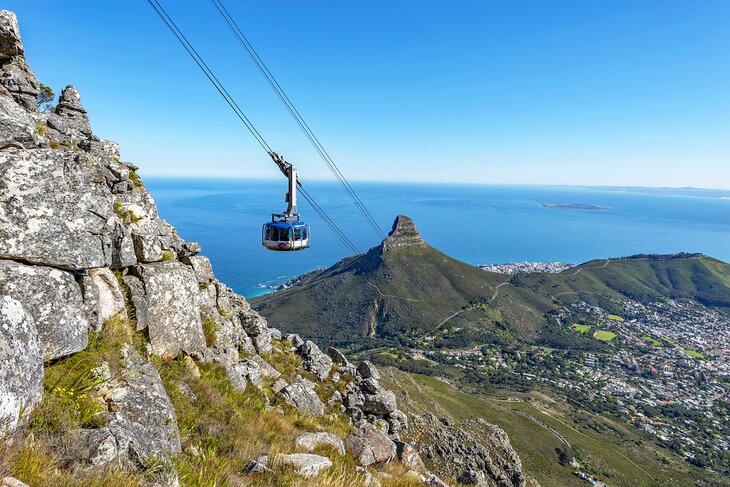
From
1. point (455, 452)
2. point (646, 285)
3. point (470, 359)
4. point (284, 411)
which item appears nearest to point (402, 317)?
point (470, 359)

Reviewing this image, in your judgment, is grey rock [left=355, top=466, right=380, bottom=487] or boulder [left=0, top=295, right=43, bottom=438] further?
grey rock [left=355, top=466, right=380, bottom=487]

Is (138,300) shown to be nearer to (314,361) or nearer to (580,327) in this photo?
(314,361)

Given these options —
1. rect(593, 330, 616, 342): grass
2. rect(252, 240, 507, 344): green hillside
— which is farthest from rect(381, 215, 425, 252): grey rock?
rect(593, 330, 616, 342): grass

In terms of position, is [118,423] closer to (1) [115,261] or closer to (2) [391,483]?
(1) [115,261]

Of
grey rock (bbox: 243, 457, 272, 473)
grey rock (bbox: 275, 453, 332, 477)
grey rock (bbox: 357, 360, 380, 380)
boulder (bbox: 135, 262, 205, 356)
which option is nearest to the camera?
grey rock (bbox: 243, 457, 272, 473)

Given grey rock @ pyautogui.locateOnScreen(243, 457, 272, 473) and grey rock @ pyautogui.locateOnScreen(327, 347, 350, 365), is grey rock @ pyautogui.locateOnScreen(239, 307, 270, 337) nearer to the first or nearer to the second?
grey rock @ pyautogui.locateOnScreen(327, 347, 350, 365)

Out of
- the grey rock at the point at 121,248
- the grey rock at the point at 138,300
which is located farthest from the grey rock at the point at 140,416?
the grey rock at the point at 121,248

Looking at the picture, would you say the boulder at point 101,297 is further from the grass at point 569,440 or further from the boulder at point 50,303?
the grass at point 569,440
